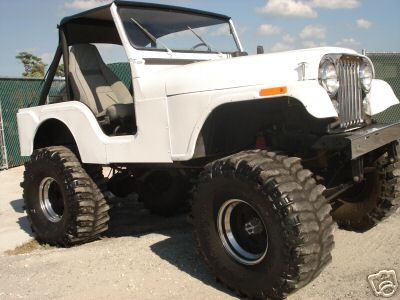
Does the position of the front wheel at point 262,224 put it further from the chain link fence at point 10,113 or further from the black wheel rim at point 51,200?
the chain link fence at point 10,113

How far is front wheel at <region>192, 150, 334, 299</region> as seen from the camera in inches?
117

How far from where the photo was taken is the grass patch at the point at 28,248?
502cm

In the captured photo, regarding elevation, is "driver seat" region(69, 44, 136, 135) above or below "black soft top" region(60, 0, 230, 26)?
below

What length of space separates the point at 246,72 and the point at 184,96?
23.2 inches

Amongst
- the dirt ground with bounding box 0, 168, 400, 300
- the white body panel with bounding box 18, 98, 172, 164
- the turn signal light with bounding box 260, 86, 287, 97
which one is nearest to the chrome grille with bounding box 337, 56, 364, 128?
the turn signal light with bounding box 260, 86, 287, 97

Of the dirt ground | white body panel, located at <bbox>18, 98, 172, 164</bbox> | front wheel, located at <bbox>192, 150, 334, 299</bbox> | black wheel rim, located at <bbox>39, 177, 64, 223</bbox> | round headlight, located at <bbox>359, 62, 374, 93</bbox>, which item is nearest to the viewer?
front wheel, located at <bbox>192, 150, 334, 299</bbox>

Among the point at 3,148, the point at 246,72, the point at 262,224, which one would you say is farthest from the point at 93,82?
the point at 3,148

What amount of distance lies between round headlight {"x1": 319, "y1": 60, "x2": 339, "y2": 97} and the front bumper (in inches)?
12.6

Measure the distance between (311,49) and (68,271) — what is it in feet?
9.10

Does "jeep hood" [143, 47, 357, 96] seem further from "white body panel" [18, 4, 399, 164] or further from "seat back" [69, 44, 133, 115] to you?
"seat back" [69, 44, 133, 115]

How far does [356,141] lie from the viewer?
3.10 meters

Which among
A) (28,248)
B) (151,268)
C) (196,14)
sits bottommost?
(28,248)

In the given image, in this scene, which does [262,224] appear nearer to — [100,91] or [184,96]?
[184,96]

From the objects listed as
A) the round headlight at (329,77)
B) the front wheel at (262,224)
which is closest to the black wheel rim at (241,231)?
the front wheel at (262,224)
